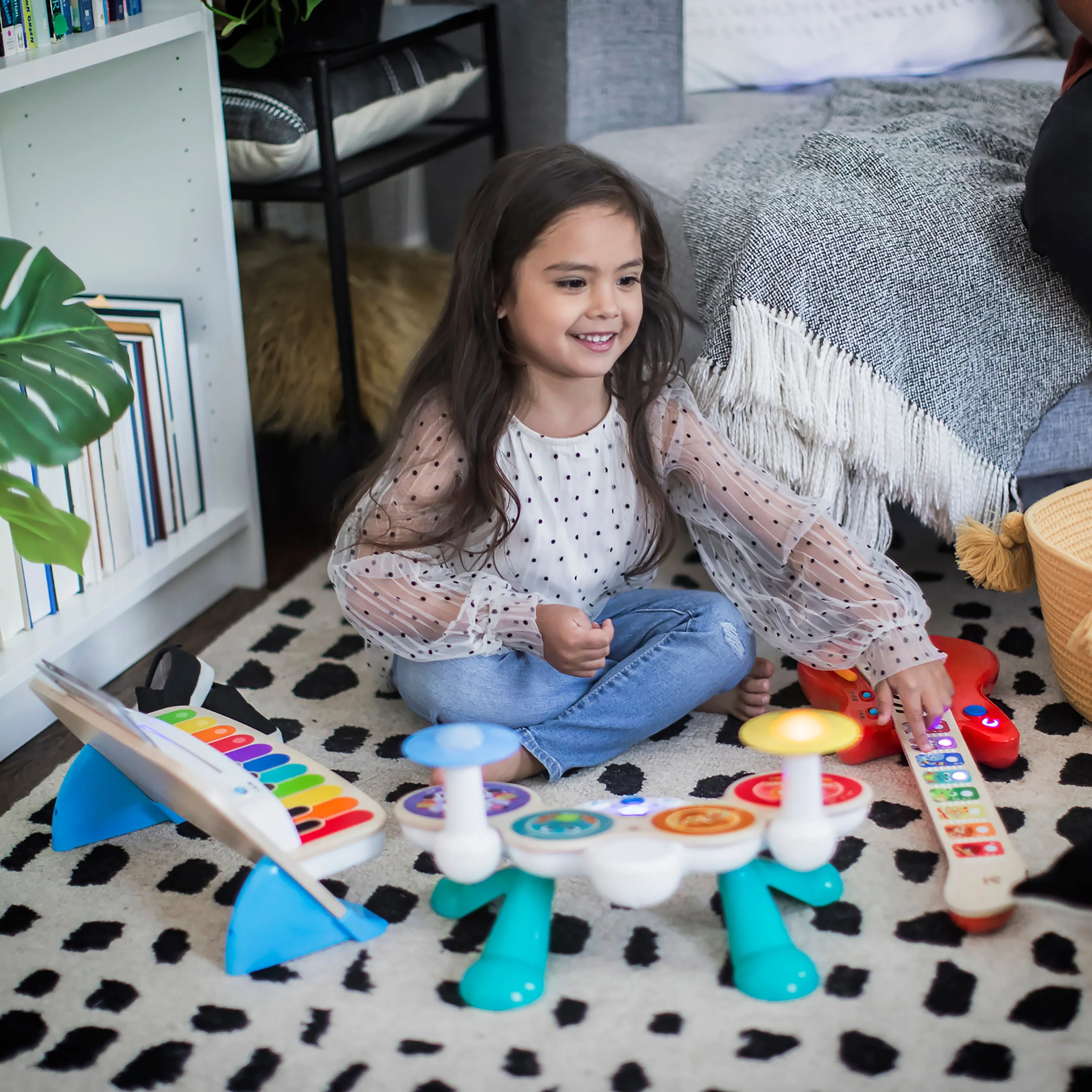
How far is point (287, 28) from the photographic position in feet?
4.62

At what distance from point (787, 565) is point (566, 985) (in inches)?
19.1

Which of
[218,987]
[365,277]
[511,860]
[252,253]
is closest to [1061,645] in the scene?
[511,860]

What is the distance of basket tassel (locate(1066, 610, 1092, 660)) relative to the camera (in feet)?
3.29

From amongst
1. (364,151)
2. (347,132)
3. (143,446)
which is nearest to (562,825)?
(143,446)

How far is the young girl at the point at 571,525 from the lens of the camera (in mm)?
1053

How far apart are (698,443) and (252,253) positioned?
0.84 meters

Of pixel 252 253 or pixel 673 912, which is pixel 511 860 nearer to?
pixel 673 912

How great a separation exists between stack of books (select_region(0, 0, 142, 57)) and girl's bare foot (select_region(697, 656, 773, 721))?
880mm

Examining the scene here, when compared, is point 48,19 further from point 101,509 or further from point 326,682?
point 326,682

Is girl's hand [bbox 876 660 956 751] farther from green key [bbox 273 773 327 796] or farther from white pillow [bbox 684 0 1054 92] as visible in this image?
white pillow [bbox 684 0 1054 92]

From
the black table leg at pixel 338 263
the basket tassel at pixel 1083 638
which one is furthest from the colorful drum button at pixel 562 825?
the black table leg at pixel 338 263

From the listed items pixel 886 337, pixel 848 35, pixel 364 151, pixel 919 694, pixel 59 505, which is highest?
pixel 848 35

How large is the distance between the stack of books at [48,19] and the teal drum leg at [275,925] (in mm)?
780

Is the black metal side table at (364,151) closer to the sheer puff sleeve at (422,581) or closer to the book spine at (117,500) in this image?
the book spine at (117,500)
